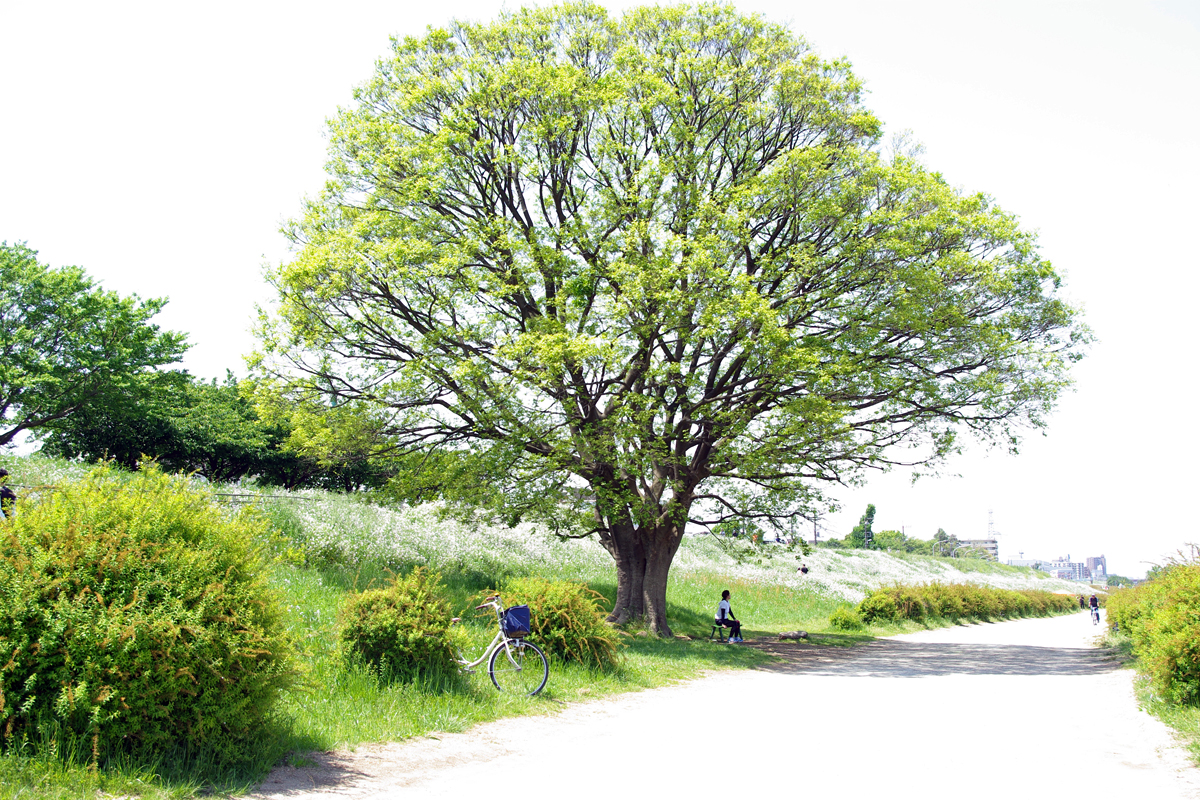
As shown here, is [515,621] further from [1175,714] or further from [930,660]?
[930,660]

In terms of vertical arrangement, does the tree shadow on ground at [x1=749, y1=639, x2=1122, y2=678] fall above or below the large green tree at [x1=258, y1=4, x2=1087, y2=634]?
below

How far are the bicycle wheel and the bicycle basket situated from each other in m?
0.20

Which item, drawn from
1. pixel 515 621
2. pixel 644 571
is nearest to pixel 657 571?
pixel 644 571

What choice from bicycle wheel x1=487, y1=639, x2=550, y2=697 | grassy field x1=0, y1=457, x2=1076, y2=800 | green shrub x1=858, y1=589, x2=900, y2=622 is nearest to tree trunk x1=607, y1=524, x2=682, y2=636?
grassy field x1=0, y1=457, x2=1076, y2=800

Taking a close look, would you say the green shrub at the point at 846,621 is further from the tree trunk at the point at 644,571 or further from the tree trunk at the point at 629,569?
the tree trunk at the point at 629,569

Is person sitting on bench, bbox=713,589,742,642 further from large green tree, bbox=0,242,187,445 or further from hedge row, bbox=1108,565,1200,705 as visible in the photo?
large green tree, bbox=0,242,187,445

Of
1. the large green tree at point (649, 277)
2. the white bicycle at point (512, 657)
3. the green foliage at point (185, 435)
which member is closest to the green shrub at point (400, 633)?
the white bicycle at point (512, 657)

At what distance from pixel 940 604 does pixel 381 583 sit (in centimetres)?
2644

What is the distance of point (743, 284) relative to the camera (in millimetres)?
15148

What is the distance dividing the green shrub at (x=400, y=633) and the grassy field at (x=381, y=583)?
0.71 ft

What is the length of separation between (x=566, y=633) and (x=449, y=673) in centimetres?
271

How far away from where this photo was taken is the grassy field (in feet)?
17.2

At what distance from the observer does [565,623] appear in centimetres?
1141

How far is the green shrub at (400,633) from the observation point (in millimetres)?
8539
